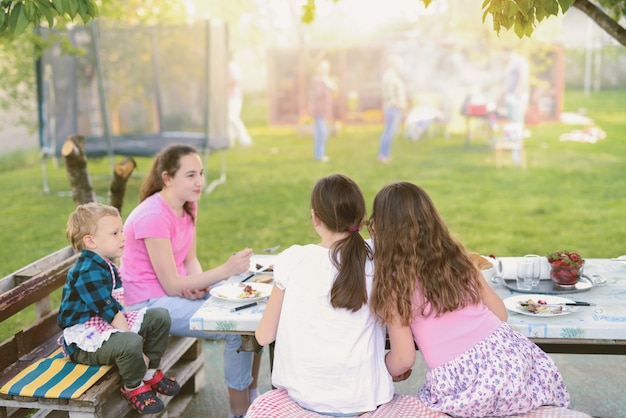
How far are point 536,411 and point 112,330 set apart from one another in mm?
1652

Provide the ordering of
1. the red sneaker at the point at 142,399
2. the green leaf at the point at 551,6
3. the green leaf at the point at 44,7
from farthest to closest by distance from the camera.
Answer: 1. the red sneaker at the point at 142,399
2. the green leaf at the point at 44,7
3. the green leaf at the point at 551,6

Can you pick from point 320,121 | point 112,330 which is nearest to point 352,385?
point 112,330

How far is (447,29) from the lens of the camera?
50.8 feet

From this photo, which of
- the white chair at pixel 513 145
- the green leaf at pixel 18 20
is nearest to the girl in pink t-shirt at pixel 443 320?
the green leaf at pixel 18 20

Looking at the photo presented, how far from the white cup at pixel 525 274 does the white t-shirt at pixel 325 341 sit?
32.5 inches

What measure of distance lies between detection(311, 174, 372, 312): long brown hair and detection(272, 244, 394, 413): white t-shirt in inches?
1.4

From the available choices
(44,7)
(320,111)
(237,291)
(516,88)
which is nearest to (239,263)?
(237,291)

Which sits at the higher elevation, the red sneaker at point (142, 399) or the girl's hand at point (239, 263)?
the girl's hand at point (239, 263)

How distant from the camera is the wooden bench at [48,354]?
9.18 feet

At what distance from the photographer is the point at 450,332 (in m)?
2.42

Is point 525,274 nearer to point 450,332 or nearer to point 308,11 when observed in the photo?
point 450,332

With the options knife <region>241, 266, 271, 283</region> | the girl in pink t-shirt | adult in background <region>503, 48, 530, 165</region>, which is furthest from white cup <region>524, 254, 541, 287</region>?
adult in background <region>503, 48, 530, 165</region>

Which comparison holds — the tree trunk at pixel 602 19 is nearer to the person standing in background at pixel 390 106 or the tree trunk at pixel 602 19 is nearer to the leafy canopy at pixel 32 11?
the leafy canopy at pixel 32 11

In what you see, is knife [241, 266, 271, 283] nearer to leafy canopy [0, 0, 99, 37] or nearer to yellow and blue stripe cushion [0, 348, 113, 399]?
yellow and blue stripe cushion [0, 348, 113, 399]
